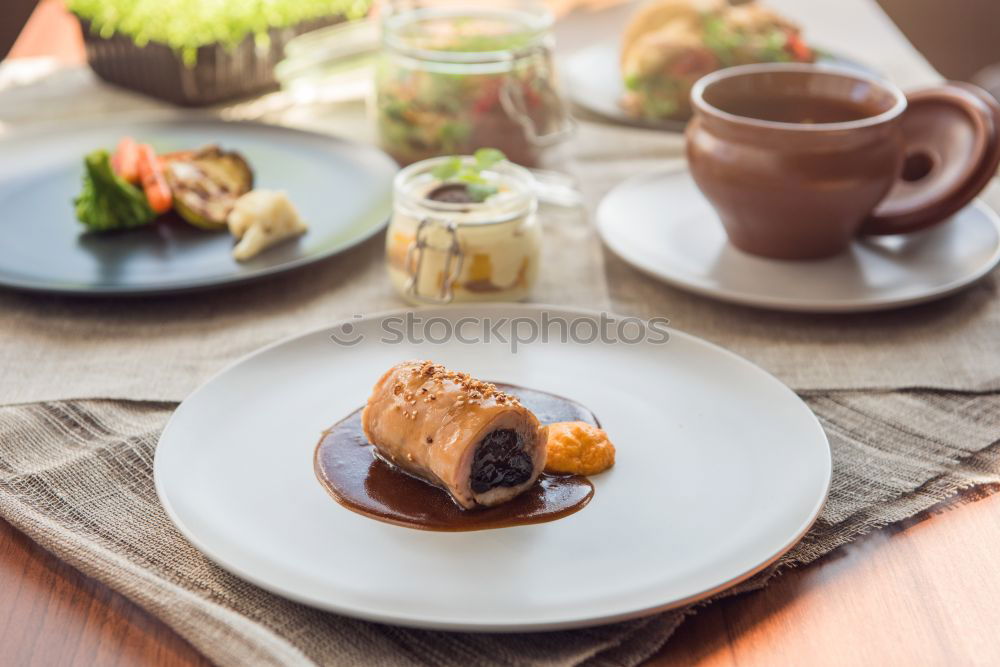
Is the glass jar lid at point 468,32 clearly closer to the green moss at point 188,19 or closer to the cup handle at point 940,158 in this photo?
the green moss at point 188,19

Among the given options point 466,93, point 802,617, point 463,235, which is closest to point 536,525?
point 802,617

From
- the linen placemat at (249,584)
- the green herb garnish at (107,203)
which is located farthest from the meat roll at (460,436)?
the green herb garnish at (107,203)

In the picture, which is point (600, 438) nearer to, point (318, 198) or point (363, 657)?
point (363, 657)

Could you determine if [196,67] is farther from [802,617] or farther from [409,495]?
[802,617]

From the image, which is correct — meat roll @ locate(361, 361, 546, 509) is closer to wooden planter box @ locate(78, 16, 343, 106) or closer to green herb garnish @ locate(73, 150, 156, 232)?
green herb garnish @ locate(73, 150, 156, 232)

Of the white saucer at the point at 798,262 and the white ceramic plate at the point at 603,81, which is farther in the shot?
the white ceramic plate at the point at 603,81

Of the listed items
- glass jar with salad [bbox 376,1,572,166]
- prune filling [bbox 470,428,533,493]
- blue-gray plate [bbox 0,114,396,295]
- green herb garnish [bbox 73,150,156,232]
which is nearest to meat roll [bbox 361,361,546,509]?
prune filling [bbox 470,428,533,493]

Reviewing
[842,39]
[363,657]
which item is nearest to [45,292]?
[363,657]
